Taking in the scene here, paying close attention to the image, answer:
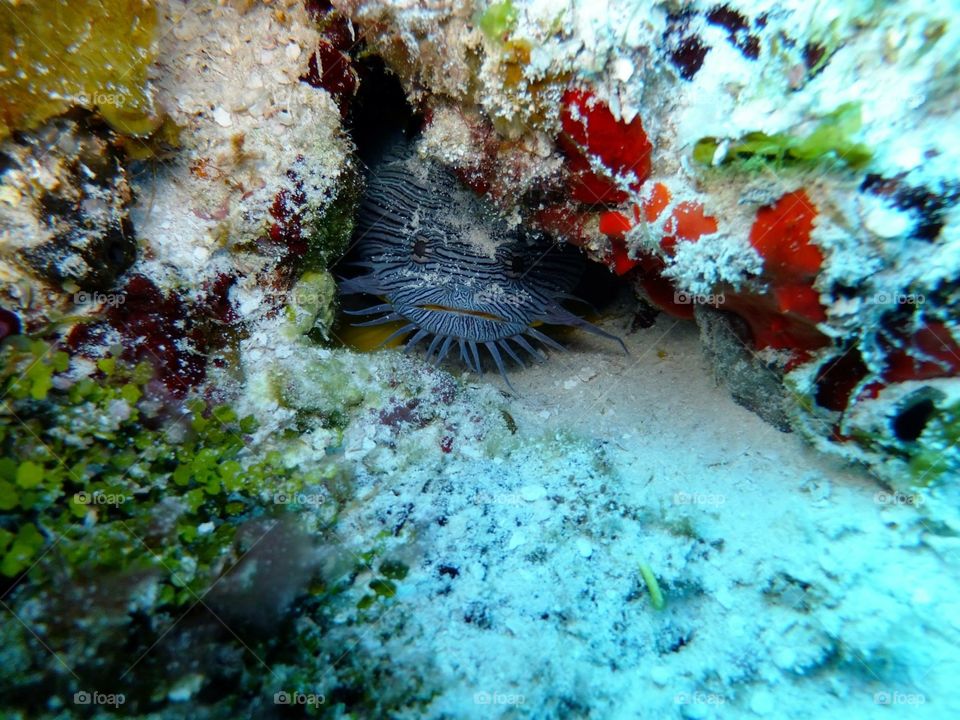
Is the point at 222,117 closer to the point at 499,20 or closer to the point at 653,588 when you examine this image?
the point at 499,20

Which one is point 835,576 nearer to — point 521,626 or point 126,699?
point 521,626

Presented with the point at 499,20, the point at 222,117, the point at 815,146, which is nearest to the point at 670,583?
the point at 815,146

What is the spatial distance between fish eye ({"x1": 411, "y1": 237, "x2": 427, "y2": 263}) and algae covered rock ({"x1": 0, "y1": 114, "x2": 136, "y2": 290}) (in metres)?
2.20

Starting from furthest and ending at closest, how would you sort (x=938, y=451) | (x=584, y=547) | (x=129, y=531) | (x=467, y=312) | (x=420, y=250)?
(x=420, y=250)
(x=467, y=312)
(x=584, y=547)
(x=938, y=451)
(x=129, y=531)

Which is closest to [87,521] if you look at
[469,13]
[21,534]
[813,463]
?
[21,534]

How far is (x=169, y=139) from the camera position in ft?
8.98

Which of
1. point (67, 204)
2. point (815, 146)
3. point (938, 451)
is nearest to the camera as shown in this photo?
point (815, 146)

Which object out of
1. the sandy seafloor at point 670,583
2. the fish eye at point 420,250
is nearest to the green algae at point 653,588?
the sandy seafloor at point 670,583

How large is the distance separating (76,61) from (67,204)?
2.16ft

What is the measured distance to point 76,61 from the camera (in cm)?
230

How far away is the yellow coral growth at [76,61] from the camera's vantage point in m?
2.16

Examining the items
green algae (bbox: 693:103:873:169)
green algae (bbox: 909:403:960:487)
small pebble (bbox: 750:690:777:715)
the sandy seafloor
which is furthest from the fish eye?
small pebble (bbox: 750:690:777:715)

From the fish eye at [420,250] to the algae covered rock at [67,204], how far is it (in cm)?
220

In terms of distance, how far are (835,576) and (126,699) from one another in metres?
2.97
